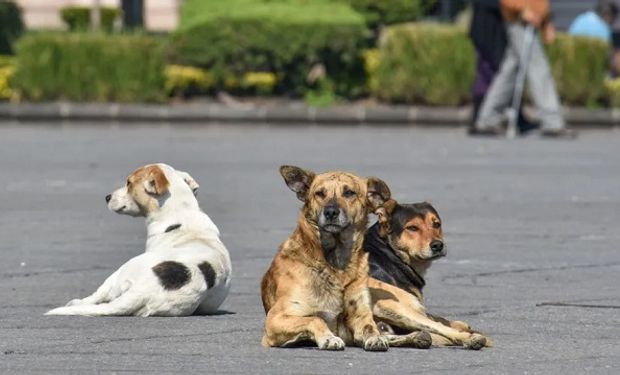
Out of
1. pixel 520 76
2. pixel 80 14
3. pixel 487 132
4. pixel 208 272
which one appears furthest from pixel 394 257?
pixel 80 14

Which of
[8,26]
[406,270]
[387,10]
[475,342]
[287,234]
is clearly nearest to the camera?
[475,342]

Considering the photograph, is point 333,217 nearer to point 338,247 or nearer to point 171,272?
point 338,247

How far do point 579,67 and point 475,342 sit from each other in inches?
738

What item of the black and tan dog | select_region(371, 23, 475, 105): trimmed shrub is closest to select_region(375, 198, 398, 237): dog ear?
the black and tan dog

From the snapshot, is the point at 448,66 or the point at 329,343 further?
the point at 448,66

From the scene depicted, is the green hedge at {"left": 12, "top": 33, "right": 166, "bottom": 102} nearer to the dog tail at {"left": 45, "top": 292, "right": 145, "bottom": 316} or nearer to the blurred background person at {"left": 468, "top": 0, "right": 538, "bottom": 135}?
the blurred background person at {"left": 468, "top": 0, "right": 538, "bottom": 135}

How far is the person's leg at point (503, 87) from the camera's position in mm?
23000

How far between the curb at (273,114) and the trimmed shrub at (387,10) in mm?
5092

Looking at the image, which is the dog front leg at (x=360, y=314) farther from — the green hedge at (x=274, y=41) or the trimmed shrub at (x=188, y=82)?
the trimmed shrub at (x=188, y=82)

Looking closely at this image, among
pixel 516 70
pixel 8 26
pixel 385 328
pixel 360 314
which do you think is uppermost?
pixel 360 314

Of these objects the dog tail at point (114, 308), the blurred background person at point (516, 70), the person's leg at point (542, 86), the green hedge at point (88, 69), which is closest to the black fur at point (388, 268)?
the dog tail at point (114, 308)

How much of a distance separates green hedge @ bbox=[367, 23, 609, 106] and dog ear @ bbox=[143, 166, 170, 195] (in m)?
17.0

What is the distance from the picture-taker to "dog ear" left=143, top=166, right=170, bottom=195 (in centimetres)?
928

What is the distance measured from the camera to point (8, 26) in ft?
106
